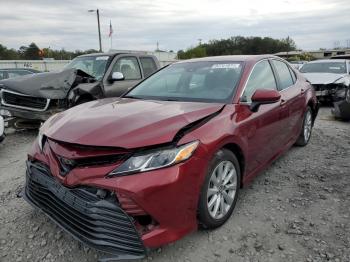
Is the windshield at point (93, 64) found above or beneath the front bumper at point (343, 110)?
above

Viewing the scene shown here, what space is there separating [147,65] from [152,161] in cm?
634

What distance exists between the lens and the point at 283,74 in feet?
17.5

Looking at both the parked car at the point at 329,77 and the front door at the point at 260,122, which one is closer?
the front door at the point at 260,122

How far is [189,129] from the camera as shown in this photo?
10.1 feet

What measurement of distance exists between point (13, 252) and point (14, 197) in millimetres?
1208

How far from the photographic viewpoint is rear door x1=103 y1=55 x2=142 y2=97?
7645 mm

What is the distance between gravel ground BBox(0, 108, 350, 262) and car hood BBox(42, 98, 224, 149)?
3.16 ft

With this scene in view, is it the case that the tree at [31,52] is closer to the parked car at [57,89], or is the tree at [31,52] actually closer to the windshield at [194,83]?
the parked car at [57,89]

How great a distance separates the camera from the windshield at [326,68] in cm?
1249

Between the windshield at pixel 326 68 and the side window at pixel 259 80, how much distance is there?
8701 mm

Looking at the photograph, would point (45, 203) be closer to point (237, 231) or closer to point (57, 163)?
point (57, 163)

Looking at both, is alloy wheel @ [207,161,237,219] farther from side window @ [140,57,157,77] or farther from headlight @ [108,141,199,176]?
side window @ [140,57,157,77]

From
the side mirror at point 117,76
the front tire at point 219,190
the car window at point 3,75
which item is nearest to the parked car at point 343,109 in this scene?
the side mirror at point 117,76

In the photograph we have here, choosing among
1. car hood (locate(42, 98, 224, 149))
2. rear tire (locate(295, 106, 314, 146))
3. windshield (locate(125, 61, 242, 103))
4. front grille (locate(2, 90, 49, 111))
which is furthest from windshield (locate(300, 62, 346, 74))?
car hood (locate(42, 98, 224, 149))
